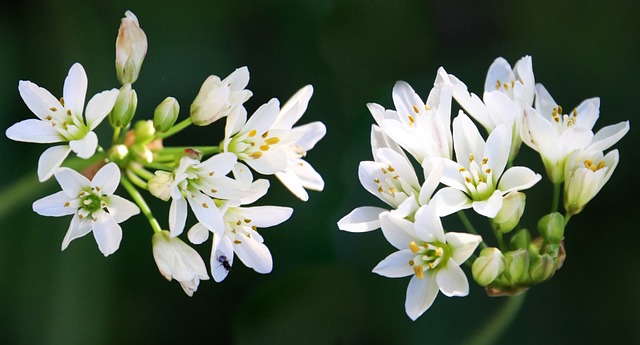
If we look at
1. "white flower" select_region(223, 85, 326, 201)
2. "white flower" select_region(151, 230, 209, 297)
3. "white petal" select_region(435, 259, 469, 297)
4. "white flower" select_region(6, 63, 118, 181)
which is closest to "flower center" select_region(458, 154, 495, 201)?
"white petal" select_region(435, 259, 469, 297)

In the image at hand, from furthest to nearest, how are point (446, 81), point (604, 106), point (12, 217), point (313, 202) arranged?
point (604, 106), point (313, 202), point (12, 217), point (446, 81)

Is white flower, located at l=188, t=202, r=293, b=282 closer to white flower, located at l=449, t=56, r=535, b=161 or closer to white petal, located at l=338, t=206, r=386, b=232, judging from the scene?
white petal, located at l=338, t=206, r=386, b=232

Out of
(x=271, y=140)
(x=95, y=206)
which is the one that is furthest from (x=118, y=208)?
(x=271, y=140)

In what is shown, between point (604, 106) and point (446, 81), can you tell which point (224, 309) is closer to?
point (446, 81)

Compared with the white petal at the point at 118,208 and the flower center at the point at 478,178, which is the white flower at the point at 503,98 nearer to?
the flower center at the point at 478,178

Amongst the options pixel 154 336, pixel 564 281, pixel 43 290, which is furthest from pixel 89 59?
pixel 564 281

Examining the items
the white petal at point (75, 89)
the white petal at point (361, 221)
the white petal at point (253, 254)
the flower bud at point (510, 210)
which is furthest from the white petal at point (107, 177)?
the flower bud at point (510, 210)

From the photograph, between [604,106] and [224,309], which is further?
[604,106]

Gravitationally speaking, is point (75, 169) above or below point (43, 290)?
above
